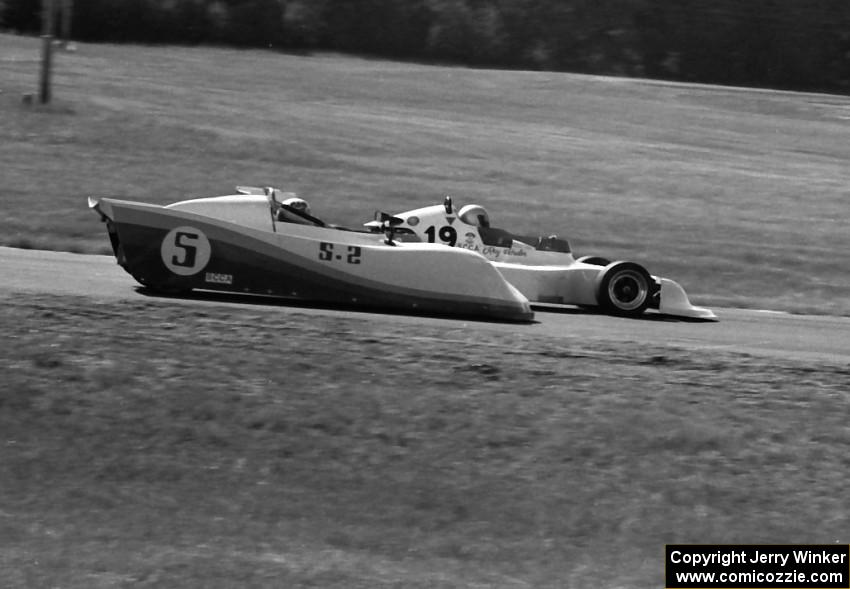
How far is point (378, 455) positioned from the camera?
6.61m

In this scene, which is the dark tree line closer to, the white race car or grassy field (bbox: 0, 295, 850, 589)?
the white race car

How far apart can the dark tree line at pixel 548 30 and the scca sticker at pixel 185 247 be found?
28.8 meters

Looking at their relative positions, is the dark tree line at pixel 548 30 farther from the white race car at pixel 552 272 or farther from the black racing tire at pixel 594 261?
the white race car at pixel 552 272

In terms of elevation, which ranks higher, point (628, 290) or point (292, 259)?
point (292, 259)

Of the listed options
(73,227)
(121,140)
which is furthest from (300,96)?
(73,227)

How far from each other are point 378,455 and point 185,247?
3171 millimetres

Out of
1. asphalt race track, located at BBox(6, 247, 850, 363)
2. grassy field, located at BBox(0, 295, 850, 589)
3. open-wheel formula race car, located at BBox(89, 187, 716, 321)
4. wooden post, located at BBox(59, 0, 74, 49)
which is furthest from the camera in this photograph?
wooden post, located at BBox(59, 0, 74, 49)

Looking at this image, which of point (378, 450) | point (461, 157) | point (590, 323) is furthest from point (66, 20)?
point (378, 450)

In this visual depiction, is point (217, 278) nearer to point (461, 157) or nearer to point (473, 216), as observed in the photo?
point (473, 216)

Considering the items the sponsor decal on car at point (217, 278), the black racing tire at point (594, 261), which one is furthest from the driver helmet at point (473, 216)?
the sponsor decal on car at point (217, 278)

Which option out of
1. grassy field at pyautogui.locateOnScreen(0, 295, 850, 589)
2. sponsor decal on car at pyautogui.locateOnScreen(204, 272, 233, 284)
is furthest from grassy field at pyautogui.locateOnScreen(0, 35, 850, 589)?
sponsor decal on car at pyautogui.locateOnScreen(204, 272, 233, 284)

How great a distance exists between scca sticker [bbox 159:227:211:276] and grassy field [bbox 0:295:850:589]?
2.43ft

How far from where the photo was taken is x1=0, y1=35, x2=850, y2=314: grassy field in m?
15.1

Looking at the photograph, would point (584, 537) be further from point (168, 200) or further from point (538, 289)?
point (168, 200)
